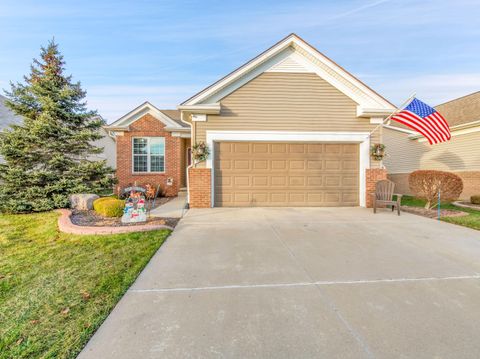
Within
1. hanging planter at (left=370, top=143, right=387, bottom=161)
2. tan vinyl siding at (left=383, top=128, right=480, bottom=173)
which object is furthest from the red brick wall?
tan vinyl siding at (left=383, top=128, right=480, bottom=173)

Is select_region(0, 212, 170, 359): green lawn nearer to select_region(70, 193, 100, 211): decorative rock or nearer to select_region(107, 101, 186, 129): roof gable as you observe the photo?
select_region(70, 193, 100, 211): decorative rock

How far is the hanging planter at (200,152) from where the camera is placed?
8251 millimetres

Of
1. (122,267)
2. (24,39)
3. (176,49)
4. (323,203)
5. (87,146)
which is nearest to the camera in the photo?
(122,267)

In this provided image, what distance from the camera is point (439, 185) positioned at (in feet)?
26.6

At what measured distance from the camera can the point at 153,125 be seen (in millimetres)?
12102

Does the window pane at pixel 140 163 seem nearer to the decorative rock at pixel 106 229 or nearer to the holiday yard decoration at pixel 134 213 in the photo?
the holiday yard decoration at pixel 134 213

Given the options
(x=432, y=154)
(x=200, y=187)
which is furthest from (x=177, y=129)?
(x=432, y=154)

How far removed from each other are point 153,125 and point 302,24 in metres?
8.81

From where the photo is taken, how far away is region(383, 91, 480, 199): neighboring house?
36.0 ft

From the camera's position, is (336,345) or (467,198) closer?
(336,345)

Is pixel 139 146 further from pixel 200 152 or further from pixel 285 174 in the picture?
pixel 285 174

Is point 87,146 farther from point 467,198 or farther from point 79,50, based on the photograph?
point 467,198

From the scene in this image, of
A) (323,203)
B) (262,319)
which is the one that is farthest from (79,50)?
(262,319)

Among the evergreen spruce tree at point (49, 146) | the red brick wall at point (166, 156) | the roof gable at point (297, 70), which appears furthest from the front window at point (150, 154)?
the roof gable at point (297, 70)
